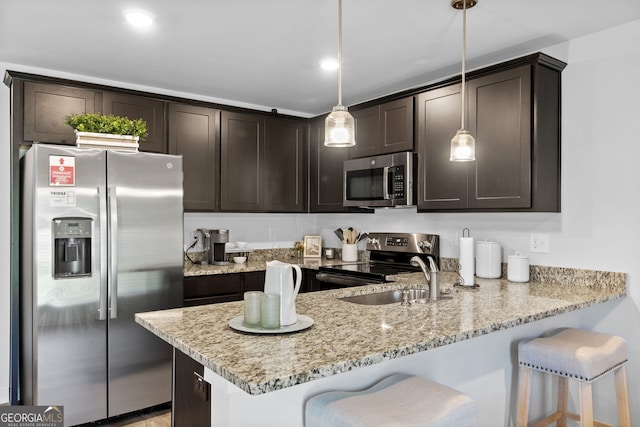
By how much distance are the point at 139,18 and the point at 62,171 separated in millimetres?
1007

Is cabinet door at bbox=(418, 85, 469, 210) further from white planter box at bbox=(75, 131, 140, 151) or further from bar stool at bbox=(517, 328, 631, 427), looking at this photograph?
white planter box at bbox=(75, 131, 140, 151)

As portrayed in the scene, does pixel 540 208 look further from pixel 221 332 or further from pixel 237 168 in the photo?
pixel 237 168

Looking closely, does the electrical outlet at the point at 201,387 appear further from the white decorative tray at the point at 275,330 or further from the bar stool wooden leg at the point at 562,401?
the bar stool wooden leg at the point at 562,401

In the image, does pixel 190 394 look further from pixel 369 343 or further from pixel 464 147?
pixel 464 147

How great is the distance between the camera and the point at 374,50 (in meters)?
2.81

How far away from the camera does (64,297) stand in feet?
8.79

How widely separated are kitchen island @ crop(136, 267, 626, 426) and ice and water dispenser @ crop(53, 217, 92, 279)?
43.6 inches

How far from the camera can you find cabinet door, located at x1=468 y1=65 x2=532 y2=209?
2.60m

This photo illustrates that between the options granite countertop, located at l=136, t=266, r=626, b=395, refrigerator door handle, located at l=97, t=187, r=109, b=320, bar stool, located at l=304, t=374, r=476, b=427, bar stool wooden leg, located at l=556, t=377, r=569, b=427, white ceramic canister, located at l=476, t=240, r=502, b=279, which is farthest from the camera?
white ceramic canister, located at l=476, t=240, r=502, b=279

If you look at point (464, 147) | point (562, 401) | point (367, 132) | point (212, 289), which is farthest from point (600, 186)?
point (212, 289)

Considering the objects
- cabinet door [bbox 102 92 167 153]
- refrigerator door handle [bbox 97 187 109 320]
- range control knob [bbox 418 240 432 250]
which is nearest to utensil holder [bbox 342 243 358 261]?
range control knob [bbox 418 240 432 250]

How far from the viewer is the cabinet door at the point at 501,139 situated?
8.53 feet

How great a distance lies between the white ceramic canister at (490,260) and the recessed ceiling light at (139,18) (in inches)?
93.1

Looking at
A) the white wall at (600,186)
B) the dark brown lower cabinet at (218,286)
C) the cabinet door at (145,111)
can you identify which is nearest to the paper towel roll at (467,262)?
the white wall at (600,186)
